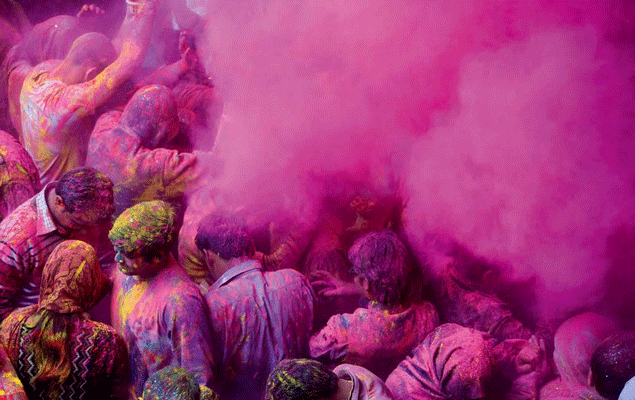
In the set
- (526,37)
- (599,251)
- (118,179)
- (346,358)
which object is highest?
(526,37)

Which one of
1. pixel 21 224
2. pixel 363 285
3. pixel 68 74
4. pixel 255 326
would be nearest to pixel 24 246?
pixel 21 224

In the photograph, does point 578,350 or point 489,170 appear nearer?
point 578,350

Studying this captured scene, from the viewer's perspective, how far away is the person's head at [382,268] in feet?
12.5

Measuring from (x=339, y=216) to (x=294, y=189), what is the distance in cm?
35

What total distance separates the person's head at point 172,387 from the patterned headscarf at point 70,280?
0.66m

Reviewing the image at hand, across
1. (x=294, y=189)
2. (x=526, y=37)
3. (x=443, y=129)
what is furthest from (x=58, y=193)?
(x=526, y=37)

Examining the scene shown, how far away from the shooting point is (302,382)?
3061 mm

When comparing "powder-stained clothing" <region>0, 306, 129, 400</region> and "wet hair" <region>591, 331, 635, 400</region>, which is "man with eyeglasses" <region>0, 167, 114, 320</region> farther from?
"wet hair" <region>591, 331, 635, 400</region>

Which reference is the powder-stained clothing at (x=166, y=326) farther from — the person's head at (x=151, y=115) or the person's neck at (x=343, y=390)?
the person's head at (x=151, y=115)

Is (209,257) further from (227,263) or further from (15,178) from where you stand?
(15,178)

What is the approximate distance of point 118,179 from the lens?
4766 millimetres

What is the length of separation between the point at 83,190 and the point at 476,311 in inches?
91.4

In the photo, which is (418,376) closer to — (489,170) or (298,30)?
(489,170)

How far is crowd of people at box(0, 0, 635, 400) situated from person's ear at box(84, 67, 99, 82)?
1 cm
